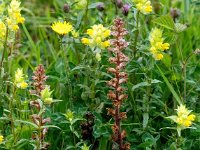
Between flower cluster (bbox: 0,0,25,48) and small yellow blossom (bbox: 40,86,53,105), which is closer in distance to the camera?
small yellow blossom (bbox: 40,86,53,105)

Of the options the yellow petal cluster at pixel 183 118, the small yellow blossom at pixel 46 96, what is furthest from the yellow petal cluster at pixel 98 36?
the yellow petal cluster at pixel 183 118

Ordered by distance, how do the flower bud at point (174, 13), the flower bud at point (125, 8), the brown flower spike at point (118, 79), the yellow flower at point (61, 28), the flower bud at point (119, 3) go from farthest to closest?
the flower bud at point (174, 13) → the flower bud at point (119, 3) → the flower bud at point (125, 8) → the yellow flower at point (61, 28) → the brown flower spike at point (118, 79)

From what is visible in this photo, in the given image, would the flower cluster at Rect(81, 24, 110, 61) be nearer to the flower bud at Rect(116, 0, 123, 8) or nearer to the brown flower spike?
the brown flower spike

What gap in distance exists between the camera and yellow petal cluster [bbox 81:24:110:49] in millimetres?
2451

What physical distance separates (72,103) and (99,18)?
1.77 ft

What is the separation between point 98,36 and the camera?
2.46m

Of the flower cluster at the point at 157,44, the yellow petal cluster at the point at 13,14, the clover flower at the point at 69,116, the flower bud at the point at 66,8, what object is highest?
the flower bud at the point at 66,8

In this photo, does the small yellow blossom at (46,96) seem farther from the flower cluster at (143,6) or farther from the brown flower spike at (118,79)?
the flower cluster at (143,6)

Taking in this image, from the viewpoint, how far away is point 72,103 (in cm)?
268

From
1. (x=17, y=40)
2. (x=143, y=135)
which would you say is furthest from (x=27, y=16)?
(x=143, y=135)

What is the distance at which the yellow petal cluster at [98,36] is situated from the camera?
2.45 m

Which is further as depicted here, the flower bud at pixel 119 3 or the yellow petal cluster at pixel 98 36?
the flower bud at pixel 119 3

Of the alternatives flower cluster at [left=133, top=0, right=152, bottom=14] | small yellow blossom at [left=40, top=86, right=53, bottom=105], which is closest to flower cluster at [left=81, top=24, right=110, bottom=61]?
flower cluster at [left=133, top=0, right=152, bottom=14]

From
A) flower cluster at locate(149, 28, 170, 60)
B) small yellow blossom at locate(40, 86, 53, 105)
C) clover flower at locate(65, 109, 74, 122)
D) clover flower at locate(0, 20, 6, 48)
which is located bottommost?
clover flower at locate(65, 109, 74, 122)
